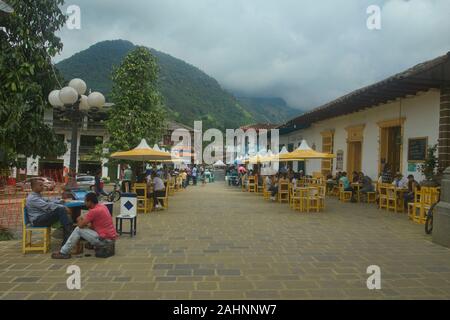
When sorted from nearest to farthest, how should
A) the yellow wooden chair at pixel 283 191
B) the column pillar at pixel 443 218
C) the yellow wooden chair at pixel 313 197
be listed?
the column pillar at pixel 443 218, the yellow wooden chair at pixel 313 197, the yellow wooden chair at pixel 283 191

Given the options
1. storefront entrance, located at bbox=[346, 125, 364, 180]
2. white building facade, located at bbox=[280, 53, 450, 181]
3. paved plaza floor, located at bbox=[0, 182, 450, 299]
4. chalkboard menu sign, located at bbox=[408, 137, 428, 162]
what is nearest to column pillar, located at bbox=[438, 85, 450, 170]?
white building facade, located at bbox=[280, 53, 450, 181]

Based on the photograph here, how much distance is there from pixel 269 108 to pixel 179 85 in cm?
3802

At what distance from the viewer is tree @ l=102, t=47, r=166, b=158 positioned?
20578 millimetres

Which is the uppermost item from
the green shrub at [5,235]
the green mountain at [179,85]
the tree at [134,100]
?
the green mountain at [179,85]

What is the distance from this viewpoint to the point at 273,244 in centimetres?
662

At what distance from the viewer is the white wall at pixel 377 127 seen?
11.4 meters

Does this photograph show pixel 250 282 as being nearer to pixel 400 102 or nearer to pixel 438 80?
pixel 438 80

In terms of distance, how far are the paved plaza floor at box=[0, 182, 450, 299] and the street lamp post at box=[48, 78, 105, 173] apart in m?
2.18

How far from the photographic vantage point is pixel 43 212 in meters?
5.98

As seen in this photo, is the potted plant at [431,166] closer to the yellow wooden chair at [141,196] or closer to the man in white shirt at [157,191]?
the man in white shirt at [157,191]

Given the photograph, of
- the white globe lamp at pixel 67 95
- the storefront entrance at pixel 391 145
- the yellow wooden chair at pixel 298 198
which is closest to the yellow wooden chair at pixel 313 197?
the yellow wooden chair at pixel 298 198

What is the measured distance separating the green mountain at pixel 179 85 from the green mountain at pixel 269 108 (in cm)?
455

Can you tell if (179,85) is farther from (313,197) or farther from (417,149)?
(313,197)

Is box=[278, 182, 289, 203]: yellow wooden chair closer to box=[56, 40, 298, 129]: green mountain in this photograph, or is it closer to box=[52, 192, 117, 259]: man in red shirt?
box=[52, 192, 117, 259]: man in red shirt
